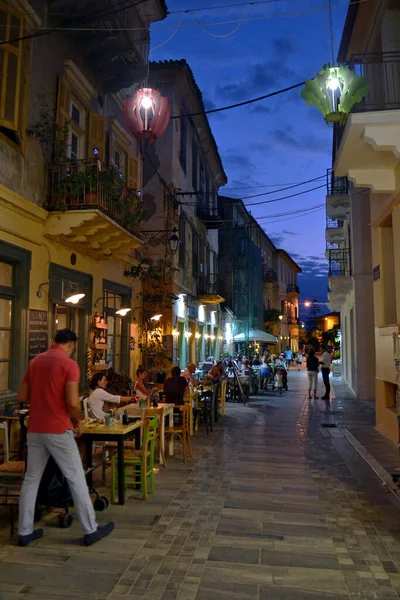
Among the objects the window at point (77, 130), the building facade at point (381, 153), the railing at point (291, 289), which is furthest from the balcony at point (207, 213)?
the railing at point (291, 289)

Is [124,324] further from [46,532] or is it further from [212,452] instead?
[46,532]

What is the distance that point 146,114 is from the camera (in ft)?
27.9

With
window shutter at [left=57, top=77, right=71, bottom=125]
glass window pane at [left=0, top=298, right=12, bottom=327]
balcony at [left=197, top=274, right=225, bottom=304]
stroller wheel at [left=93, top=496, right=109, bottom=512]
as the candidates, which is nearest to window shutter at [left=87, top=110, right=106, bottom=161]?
window shutter at [left=57, top=77, right=71, bottom=125]

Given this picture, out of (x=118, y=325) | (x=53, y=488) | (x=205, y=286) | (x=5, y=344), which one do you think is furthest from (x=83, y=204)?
(x=205, y=286)

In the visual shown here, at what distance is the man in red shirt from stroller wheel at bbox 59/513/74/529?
0.36 metres

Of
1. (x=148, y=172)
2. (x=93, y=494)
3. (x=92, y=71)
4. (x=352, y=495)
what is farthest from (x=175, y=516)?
(x=148, y=172)

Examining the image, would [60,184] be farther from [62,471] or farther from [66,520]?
[66,520]

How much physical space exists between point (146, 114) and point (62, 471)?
6357 mm

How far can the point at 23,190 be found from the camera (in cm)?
753

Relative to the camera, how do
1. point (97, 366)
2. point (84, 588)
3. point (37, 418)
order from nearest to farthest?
point (84, 588), point (37, 418), point (97, 366)

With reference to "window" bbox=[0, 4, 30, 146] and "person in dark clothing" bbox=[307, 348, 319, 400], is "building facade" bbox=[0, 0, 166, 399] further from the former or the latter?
"person in dark clothing" bbox=[307, 348, 319, 400]

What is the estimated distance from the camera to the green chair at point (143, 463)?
225 inches

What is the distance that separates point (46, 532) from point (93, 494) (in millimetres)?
1116

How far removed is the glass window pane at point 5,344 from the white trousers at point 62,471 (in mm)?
3291
